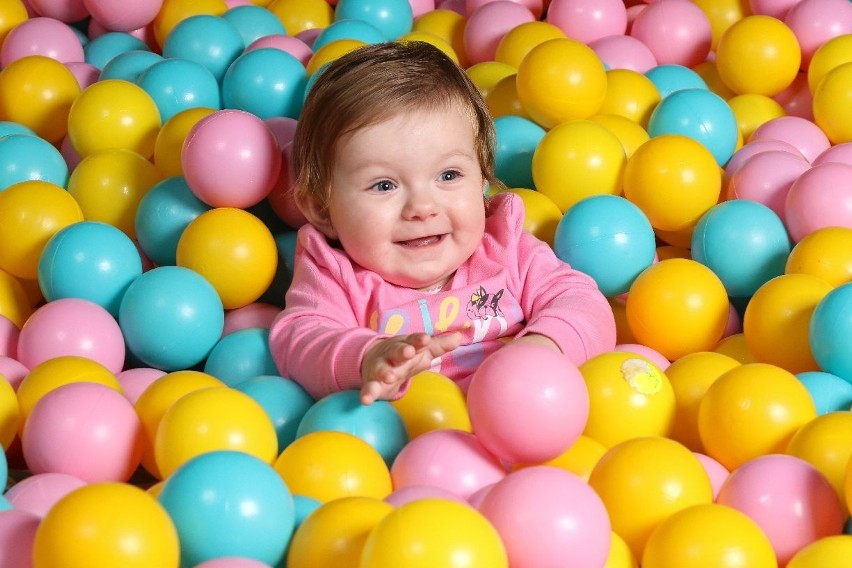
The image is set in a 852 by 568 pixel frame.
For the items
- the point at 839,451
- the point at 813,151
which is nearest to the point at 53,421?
the point at 839,451

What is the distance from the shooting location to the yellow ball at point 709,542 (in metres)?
1.24

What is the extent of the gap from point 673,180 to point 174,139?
903 millimetres

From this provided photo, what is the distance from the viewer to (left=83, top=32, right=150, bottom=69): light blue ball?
108 inches

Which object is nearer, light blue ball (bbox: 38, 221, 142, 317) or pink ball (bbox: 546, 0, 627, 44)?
light blue ball (bbox: 38, 221, 142, 317)

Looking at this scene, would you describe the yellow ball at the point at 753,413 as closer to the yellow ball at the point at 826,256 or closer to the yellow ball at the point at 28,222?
the yellow ball at the point at 826,256

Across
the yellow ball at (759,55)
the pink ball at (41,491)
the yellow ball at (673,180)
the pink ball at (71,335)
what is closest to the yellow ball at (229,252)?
the pink ball at (71,335)

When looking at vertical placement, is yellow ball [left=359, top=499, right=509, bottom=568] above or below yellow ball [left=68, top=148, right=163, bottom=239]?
above

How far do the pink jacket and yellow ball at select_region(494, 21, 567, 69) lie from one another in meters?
0.69

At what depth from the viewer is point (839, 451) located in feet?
4.77

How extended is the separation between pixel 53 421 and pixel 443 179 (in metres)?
0.69

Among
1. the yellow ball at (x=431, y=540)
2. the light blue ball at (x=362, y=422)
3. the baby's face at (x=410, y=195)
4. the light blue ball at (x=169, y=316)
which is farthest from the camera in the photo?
the light blue ball at (x=169, y=316)

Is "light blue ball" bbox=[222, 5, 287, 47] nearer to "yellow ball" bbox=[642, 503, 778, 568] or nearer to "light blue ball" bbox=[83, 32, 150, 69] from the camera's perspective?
"light blue ball" bbox=[83, 32, 150, 69]

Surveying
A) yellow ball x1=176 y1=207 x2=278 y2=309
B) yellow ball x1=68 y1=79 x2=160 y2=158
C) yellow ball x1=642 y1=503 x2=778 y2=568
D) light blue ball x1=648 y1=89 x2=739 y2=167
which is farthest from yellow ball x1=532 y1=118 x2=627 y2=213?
yellow ball x1=642 y1=503 x2=778 y2=568

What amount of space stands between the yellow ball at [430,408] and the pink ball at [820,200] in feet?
2.47
